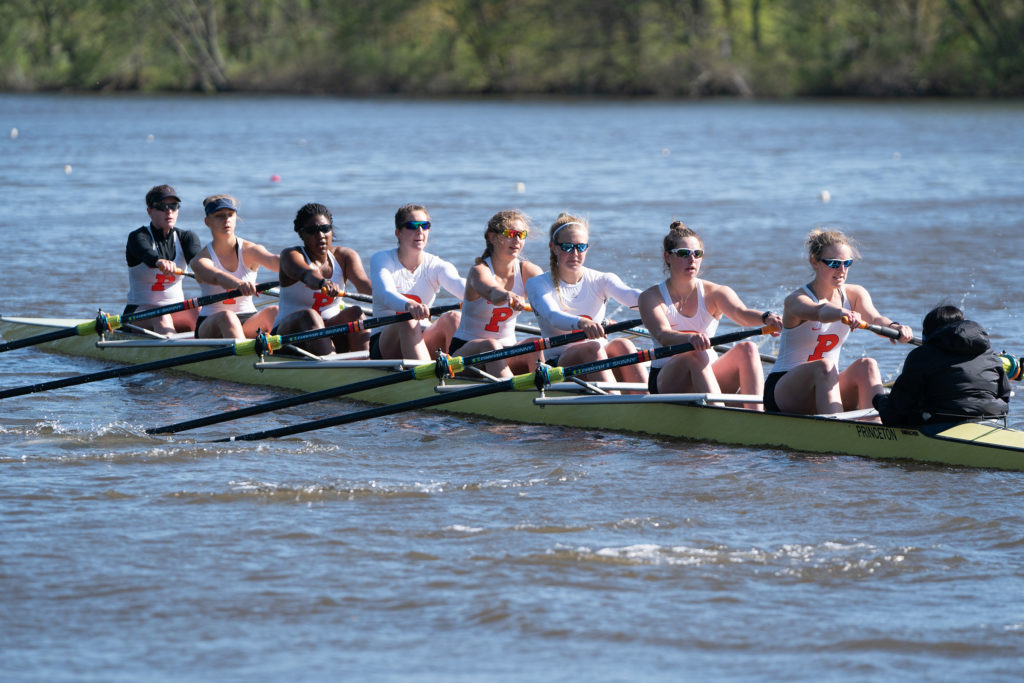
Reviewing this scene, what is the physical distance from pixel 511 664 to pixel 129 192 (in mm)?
19404

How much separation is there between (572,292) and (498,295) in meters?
0.43

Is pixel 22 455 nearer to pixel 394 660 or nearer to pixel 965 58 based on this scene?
pixel 394 660

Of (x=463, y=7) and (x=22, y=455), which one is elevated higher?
(x=463, y=7)

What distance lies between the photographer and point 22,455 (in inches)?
299

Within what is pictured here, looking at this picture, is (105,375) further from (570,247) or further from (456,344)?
(570,247)

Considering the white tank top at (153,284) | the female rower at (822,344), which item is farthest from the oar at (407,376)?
the white tank top at (153,284)

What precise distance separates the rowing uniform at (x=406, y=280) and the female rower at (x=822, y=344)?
231 cm

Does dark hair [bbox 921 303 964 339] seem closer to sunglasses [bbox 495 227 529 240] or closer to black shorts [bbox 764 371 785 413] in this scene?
black shorts [bbox 764 371 785 413]

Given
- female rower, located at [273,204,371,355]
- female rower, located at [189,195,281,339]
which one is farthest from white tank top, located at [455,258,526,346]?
female rower, located at [189,195,281,339]

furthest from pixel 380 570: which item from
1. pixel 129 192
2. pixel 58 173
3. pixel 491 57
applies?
pixel 491 57

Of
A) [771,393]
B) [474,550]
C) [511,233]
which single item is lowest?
[474,550]

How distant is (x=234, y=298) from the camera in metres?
10.0

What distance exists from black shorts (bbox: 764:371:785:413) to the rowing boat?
65 millimetres

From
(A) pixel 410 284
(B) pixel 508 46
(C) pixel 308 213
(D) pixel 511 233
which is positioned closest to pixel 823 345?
(D) pixel 511 233
